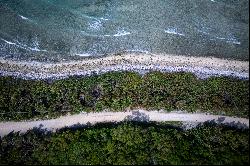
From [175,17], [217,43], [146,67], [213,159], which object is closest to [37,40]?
[146,67]

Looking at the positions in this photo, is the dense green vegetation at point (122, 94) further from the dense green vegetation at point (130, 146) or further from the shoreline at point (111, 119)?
the dense green vegetation at point (130, 146)

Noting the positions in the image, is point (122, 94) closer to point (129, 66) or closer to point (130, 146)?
point (129, 66)

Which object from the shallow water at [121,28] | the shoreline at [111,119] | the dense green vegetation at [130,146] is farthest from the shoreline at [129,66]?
the dense green vegetation at [130,146]

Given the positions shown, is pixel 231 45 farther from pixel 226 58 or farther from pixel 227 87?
pixel 227 87

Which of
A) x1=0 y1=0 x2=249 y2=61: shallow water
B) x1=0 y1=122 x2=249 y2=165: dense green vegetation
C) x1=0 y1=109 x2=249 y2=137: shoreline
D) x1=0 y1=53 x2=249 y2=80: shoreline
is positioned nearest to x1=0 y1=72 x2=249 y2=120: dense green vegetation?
x1=0 y1=109 x2=249 y2=137: shoreline

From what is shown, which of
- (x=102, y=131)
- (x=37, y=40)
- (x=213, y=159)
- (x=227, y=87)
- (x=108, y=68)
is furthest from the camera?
(x=37, y=40)

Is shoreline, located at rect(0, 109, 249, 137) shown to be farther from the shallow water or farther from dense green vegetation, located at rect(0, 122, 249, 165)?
the shallow water
